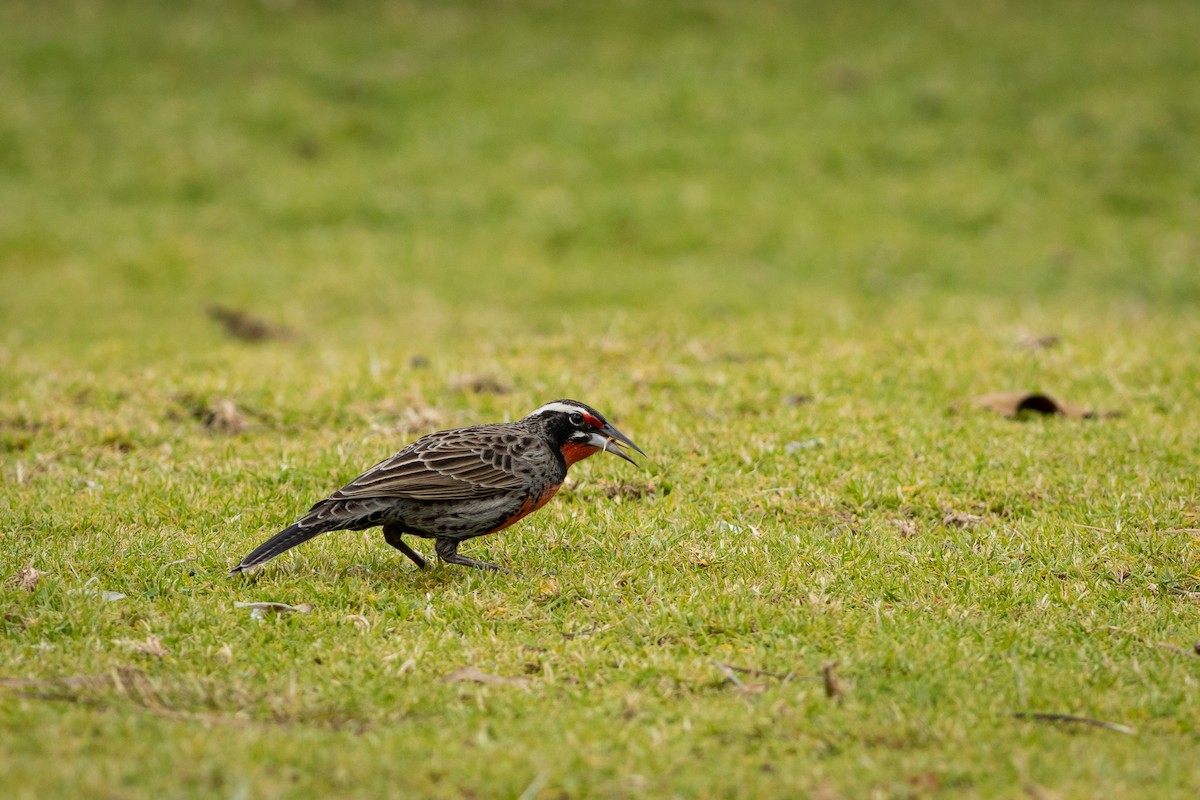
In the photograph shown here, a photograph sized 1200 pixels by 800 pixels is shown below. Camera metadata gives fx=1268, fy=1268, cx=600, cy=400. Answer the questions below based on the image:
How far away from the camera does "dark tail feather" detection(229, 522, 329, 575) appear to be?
702 centimetres

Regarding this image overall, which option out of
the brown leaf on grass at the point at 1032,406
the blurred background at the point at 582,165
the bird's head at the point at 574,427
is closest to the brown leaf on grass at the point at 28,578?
the bird's head at the point at 574,427

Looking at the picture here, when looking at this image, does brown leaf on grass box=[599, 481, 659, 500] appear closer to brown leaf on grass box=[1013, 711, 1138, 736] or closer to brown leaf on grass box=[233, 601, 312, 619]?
brown leaf on grass box=[233, 601, 312, 619]

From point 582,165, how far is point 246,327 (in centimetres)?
823

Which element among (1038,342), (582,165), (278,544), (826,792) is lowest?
(826,792)

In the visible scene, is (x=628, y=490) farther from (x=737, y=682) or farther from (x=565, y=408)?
(x=737, y=682)

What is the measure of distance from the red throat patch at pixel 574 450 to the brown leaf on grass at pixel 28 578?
124 inches

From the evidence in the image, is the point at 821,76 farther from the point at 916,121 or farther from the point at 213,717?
the point at 213,717

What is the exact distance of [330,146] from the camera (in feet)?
75.4

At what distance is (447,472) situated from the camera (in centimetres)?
754

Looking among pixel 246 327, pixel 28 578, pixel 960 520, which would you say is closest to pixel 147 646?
pixel 28 578

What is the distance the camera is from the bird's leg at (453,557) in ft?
25.3

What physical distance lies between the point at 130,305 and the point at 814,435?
37.8ft

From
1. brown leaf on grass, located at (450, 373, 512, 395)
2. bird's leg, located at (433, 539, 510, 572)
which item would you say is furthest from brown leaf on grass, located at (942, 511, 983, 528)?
brown leaf on grass, located at (450, 373, 512, 395)

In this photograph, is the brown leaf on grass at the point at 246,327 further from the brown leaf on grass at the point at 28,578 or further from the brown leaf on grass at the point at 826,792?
the brown leaf on grass at the point at 826,792
